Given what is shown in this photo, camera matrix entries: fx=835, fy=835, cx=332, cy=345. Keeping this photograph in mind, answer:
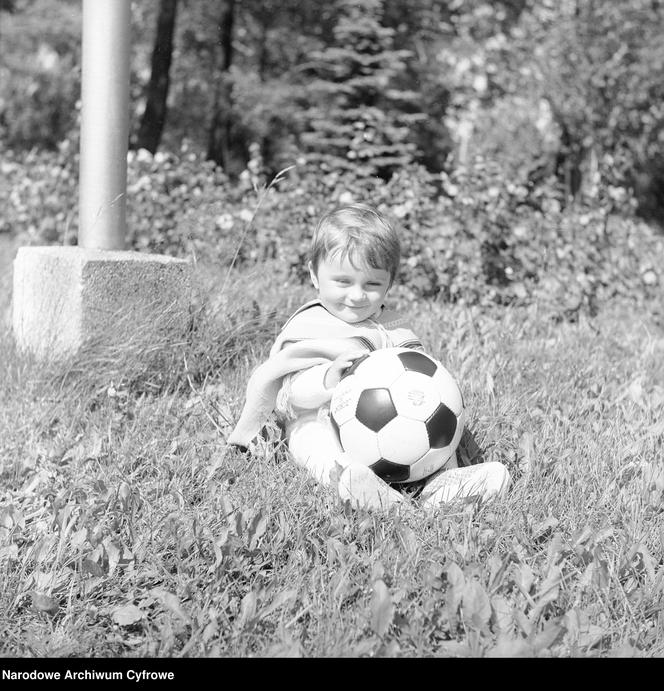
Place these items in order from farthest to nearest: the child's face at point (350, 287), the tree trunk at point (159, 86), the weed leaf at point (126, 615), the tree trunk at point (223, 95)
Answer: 1. the tree trunk at point (223, 95)
2. the tree trunk at point (159, 86)
3. the child's face at point (350, 287)
4. the weed leaf at point (126, 615)

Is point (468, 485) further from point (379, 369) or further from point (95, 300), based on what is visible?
point (95, 300)

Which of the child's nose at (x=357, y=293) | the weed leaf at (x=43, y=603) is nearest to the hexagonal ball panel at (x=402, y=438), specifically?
the child's nose at (x=357, y=293)

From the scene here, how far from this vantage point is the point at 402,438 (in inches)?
103

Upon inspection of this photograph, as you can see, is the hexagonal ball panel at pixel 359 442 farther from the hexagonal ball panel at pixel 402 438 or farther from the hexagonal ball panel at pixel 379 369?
the hexagonal ball panel at pixel 379 369

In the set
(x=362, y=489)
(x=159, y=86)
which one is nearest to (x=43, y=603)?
(x=362, y=489)

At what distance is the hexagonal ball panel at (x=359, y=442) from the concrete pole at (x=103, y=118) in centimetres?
183

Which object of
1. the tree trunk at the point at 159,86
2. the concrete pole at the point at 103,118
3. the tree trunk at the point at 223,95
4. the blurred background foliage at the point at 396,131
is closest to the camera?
the concrete pole at the point at 103,118

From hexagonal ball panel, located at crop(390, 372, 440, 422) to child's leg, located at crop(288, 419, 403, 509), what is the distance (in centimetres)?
23

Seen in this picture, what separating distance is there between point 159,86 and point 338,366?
12.0 m

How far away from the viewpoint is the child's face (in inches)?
116

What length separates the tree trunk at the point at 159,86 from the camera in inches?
534
